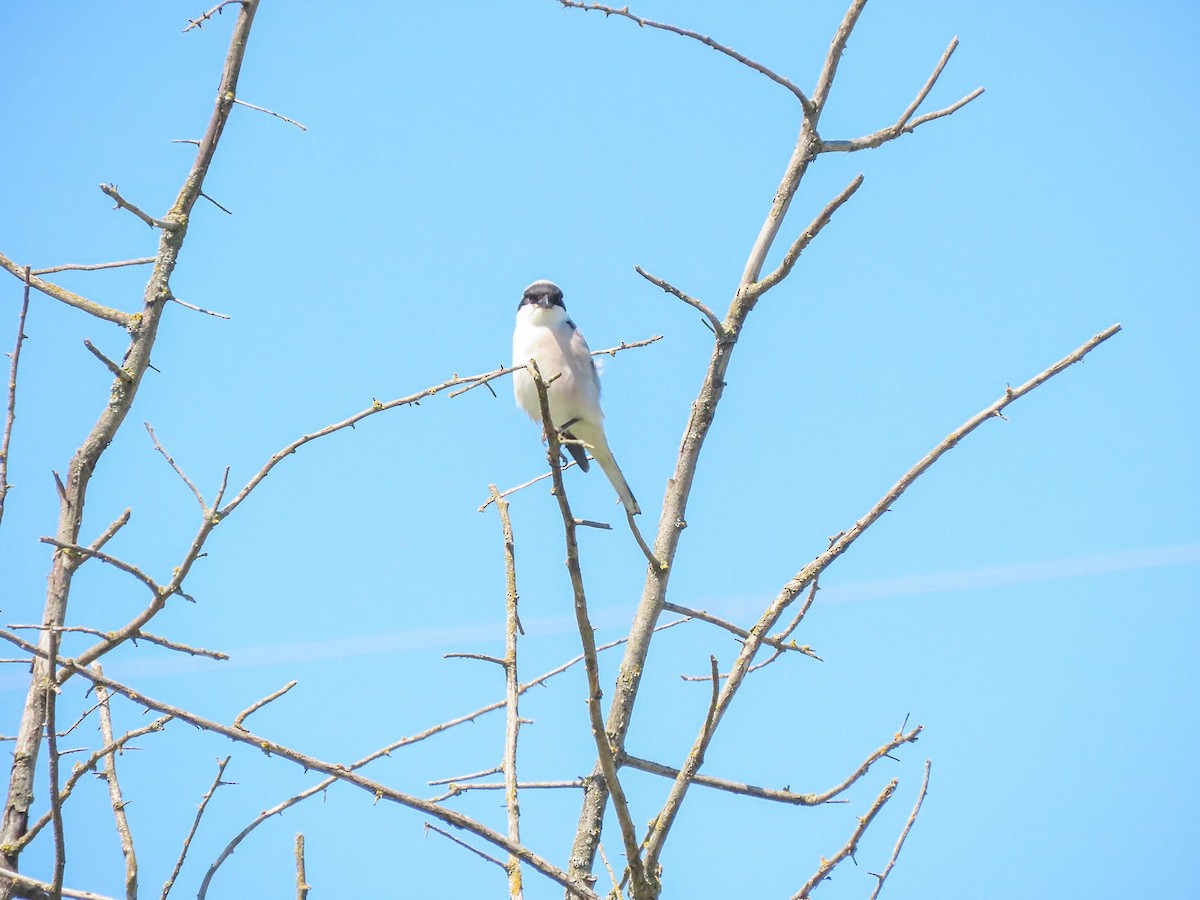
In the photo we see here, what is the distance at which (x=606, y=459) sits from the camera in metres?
6.67

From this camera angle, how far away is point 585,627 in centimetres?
244

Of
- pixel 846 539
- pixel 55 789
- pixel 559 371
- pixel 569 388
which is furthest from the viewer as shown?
pixel 559 371

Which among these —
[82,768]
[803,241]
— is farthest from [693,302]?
[82,768]

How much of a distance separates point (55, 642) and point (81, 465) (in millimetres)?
1112

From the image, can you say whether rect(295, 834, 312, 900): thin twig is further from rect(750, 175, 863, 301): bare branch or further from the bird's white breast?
the bird's white breast

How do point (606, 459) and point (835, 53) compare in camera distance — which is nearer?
point (835, 53)

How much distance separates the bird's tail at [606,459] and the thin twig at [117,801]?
137 inches

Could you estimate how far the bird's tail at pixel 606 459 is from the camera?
21.9ft

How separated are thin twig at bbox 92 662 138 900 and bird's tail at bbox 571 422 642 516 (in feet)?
11.4

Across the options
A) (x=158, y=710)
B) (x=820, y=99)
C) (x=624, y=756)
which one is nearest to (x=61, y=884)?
(x=158, y=710)

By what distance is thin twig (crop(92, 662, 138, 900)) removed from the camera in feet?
10.3

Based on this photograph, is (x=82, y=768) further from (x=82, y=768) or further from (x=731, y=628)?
(x=731, y=628)

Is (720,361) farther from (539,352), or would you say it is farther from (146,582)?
(539,352)

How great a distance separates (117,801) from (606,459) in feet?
12.2
